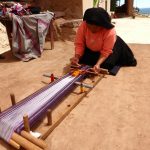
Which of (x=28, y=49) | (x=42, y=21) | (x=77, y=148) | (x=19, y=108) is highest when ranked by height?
Answer: (x=42, y=21)

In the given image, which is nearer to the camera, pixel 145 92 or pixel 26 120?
pixel 26 120

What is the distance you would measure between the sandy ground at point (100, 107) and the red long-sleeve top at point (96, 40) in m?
0.36

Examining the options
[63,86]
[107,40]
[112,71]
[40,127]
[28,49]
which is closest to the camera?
[40,127]

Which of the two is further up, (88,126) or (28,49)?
(28,49)

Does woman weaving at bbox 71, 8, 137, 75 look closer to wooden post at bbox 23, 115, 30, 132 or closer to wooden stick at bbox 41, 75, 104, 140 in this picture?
wooden stick at bbox 41, 75, 104, 140

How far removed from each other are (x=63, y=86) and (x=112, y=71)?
33.5 inches

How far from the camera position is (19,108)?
1939mm

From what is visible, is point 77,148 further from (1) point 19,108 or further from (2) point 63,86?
(2) point 63,86

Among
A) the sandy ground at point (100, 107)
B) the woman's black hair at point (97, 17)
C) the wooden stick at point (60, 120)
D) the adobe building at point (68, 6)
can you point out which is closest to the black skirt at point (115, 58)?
the sandy ground at point (100, 107)

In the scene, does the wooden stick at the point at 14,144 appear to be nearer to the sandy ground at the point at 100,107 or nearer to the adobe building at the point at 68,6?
the sandy ground at the point at 100,107

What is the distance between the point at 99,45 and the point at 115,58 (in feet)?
0.97

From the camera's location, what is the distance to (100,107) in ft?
7.27

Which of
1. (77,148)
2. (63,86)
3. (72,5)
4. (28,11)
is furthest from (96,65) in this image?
(72,5)

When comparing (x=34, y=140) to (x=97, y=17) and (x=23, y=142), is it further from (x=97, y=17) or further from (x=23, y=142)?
(x=97, y=17)
